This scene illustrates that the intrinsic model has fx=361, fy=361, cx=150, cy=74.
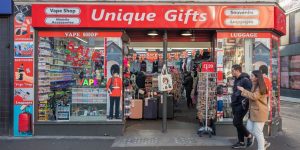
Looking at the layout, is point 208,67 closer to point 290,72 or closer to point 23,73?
point 23,73

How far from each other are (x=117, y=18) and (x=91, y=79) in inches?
70.9

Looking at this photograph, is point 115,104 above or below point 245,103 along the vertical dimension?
below

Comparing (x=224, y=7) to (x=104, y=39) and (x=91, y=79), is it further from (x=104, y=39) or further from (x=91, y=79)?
(x=91, y=79)

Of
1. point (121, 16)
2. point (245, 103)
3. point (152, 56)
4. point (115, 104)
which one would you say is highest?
point (121, 16)

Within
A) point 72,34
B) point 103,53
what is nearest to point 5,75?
point 72,34

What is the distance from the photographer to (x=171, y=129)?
34.2 feet

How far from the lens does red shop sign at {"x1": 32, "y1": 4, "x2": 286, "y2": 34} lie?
9359 millimetres

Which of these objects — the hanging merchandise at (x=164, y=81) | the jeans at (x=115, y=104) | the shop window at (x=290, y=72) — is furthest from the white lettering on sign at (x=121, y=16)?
the shop window at (x=290, y=72)

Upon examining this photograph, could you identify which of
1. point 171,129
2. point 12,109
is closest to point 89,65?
point 12,109

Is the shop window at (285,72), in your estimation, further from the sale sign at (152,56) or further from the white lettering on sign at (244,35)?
the white lettering on sign at (244,35)

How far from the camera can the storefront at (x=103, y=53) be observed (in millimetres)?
9391

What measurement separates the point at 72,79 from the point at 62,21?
62.4 inches

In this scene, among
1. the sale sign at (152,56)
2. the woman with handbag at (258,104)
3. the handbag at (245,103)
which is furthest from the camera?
the sale sign at (152,56)

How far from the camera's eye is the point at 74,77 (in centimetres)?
984
